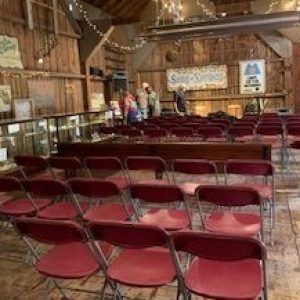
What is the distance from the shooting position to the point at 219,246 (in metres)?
2.12

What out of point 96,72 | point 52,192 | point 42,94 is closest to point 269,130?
point 52,192

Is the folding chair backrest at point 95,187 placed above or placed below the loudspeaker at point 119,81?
below

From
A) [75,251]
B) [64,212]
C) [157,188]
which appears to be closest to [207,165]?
[157,188]

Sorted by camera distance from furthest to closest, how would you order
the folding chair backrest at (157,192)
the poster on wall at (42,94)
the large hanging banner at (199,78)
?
1. the large hanging banner at (199,78)
2. the poster on wall at (42,94)
3. the folding chair backrest at (157,192)

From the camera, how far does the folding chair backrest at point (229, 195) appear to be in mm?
3129

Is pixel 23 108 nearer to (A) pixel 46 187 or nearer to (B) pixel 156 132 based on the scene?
(B) pixel 156 132

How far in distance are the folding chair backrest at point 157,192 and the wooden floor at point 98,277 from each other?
663 millimetres

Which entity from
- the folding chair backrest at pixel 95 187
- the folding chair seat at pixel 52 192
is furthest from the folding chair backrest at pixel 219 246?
the folding chair seat at pixel 52 192

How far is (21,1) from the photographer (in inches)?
425

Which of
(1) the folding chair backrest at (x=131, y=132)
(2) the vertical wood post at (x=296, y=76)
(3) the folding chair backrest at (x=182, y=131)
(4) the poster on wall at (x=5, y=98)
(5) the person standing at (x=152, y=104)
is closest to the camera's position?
(3) the folding chair backrest at (x=182, y=131)

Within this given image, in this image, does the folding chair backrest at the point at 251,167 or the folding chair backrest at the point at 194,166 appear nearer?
the folding chair backrest at the point at 251,167

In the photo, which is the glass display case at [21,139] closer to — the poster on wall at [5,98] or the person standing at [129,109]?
the poster on wall at [5,98]

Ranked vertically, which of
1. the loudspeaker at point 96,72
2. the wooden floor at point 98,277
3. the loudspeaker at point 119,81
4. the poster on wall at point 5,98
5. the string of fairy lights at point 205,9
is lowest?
the wooden floor at point 98,277

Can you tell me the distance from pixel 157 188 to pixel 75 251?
31.5 inches
